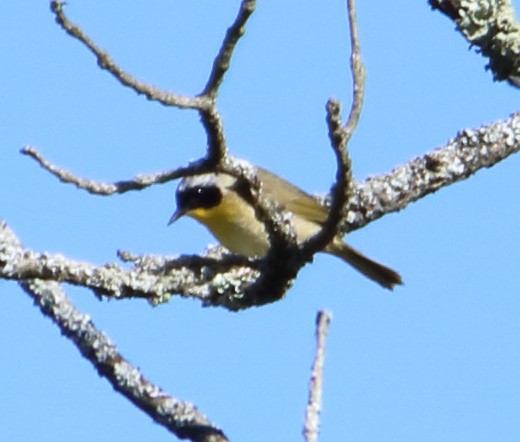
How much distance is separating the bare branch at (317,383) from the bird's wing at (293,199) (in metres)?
2.21

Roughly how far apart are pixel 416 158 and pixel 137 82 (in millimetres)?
1775

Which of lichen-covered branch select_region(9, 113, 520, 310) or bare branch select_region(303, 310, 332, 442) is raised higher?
lichen-covered branch select_region(9, 113, 520, 310)

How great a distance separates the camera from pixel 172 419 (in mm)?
4910

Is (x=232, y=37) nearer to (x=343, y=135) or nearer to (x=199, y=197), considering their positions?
(x=343, y=135)

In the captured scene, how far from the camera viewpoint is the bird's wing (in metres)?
6.63

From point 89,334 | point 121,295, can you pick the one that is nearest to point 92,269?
point 121,295

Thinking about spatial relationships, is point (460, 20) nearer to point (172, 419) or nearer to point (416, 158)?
point (416, 158)

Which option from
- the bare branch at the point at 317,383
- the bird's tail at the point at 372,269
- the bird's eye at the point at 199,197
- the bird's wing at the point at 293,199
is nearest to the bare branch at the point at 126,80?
the bare branch at the point at 317,383

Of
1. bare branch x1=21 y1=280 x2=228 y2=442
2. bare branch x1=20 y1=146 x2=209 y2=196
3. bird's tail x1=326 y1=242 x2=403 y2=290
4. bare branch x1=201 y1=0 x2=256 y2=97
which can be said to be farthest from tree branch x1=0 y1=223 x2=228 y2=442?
bird's tail x1=326 y1=242 x2=403 y2=290

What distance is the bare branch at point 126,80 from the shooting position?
12.4 feet

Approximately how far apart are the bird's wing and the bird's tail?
0.60 m

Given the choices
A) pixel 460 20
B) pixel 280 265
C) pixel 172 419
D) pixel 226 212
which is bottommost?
pixel 172 419

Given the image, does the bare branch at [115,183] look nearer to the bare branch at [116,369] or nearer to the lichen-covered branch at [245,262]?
the lichen-covered branch at [245,262]

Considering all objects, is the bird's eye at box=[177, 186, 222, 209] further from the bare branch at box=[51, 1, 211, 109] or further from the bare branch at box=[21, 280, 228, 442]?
the bare branch at box=[51, 1, 211, 109]
